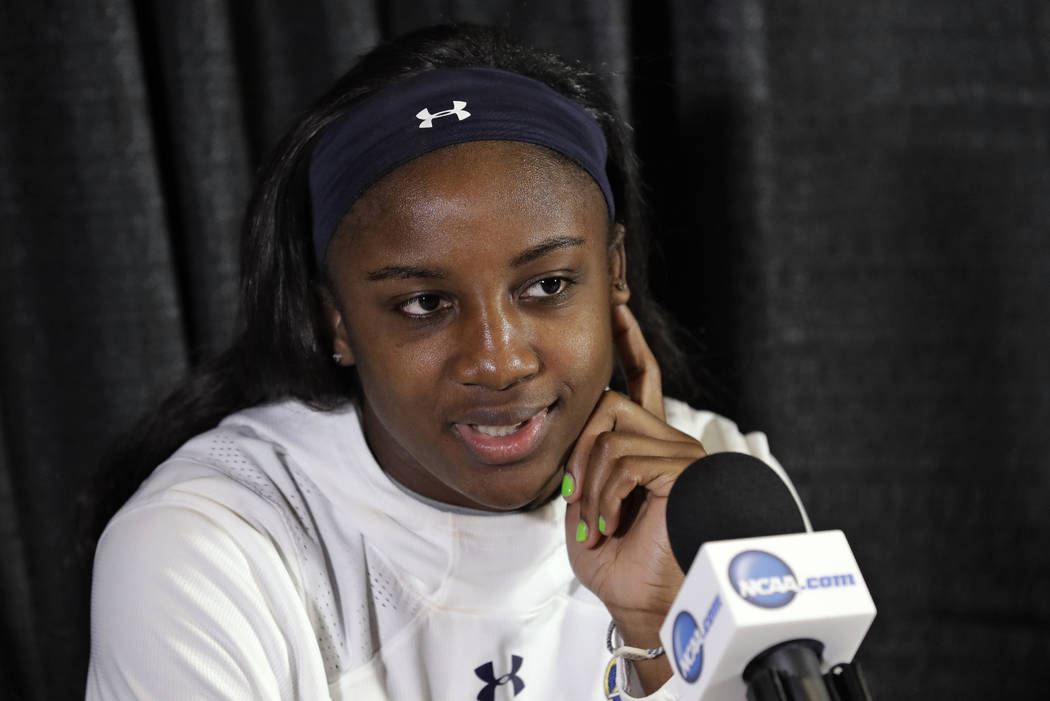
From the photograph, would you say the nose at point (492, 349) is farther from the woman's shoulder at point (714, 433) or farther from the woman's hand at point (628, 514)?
the woman's shoulder at point (714, 433)

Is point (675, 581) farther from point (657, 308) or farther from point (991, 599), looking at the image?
point (991, 599)

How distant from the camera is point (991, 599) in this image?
5.92ft

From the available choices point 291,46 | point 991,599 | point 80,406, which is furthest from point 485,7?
point 991,599

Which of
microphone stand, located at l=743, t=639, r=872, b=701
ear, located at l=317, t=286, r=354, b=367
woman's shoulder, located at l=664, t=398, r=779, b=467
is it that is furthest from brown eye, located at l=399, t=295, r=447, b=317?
microphone stand, located at l=743, t=639, r=872, b=701

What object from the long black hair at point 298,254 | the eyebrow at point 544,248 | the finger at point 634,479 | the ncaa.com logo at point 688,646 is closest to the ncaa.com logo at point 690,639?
the ncaa.com logo at point 688,646

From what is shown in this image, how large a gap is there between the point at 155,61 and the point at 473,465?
0.95 meters

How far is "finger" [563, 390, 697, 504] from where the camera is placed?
120 centimetres

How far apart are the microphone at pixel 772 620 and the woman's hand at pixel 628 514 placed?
1.29 ft

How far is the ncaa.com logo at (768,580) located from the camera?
0.67 m

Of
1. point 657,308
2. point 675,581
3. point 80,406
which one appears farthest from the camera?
point 80,406

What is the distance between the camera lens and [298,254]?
4.37ft

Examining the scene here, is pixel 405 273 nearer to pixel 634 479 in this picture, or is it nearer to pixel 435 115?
pixel 435 115

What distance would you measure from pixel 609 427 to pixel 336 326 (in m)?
0.34

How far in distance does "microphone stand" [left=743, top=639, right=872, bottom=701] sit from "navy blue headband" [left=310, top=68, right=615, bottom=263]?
66 centimetres
